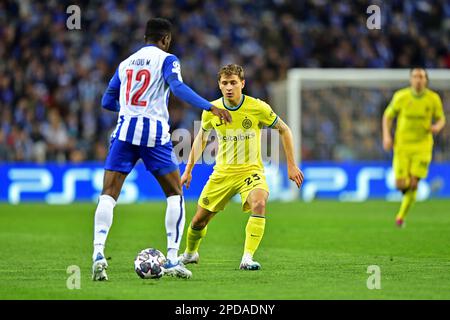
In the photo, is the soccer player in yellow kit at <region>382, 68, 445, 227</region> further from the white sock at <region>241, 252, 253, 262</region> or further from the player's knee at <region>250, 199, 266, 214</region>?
the white sock at <region>241, 252, 253, 262</region>

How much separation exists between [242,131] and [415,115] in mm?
6984

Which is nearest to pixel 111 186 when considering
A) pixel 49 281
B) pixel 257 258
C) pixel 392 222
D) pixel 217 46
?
pixel 49 281

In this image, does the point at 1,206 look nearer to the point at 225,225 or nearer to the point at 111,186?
the point at 225,225

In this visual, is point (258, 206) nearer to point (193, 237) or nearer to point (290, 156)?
point (290, 156)

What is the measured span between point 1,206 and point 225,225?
22.2ft

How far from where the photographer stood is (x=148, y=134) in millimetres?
8883

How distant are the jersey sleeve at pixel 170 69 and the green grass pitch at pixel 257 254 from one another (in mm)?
1781

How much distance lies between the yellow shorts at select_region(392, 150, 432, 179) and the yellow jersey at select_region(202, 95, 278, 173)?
6515 mm

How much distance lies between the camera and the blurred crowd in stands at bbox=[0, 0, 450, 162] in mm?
24234

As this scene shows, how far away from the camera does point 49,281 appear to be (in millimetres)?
8859

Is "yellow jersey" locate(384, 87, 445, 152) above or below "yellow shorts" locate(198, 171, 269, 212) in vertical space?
above

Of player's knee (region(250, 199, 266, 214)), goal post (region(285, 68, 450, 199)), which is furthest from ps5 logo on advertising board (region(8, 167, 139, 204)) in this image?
player's knee (region(250, 199, 266, 214))

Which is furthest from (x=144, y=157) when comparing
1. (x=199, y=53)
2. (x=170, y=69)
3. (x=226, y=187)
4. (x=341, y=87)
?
(x=199, y=53)

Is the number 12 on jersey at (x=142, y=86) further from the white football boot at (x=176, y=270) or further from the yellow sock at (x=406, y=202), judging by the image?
the yellow sock at (x=406, y=202)
